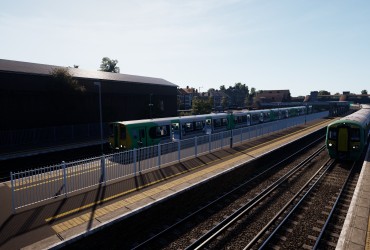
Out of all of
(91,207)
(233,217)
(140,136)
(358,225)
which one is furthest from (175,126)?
(358,225)

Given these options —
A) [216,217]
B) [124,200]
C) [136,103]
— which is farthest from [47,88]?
[216,217]

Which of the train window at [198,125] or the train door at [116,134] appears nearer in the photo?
the train door at [116,134]

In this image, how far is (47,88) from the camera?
28891mm

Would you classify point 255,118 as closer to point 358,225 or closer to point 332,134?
point 332,134

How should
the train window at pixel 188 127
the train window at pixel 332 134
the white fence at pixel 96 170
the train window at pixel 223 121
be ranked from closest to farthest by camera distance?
1. the white fence at pixel 96 170
2. the train window at pixel 332 134
3. the train window at pixel 188 127
4. the train window at pixel 223 121

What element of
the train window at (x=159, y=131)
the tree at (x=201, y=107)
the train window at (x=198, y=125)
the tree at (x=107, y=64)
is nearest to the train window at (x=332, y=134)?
the train window at (x=198, y=125)

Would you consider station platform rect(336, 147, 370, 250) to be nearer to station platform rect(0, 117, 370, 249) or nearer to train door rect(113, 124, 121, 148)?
station platform rect(0, 117, 370, 249)

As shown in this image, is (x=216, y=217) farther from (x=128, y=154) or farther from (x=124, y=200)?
(x=128, y=154)

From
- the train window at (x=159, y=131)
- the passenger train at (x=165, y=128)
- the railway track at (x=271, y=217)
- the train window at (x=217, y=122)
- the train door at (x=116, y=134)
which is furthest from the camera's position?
the train window at (x=217, y=122)

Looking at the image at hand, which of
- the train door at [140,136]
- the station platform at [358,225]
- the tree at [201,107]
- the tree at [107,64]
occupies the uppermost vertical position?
the tree at [107,64]

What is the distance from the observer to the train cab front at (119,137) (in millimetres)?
19522

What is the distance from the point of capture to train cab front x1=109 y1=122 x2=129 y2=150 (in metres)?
19.5

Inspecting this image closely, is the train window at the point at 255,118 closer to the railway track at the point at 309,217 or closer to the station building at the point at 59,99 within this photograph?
the station building at the point at 59,99

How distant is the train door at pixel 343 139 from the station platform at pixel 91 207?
355 inches
